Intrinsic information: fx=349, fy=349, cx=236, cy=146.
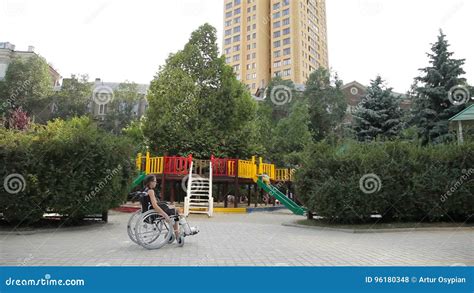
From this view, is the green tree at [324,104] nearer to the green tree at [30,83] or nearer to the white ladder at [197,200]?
the white ladder at [197,200]

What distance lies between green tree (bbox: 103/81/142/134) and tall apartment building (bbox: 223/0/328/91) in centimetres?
4044

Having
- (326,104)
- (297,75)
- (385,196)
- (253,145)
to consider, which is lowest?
(385,196)

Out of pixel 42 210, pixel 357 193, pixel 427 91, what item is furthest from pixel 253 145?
pixel 42 210

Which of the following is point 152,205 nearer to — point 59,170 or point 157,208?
point 157,208

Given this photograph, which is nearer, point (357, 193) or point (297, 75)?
point (357, 193)

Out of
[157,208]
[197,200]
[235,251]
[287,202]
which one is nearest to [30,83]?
[197,200]

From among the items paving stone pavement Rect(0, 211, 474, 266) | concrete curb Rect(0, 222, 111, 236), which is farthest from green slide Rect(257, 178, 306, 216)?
concrete curb Rect(0, 222, 111, 236)

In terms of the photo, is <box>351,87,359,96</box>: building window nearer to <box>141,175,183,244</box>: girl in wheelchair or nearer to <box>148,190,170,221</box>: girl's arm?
<box>141,175,183,244</box>: girl in wheelchair

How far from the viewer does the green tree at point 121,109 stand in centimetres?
4841

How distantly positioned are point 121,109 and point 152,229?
151 feet

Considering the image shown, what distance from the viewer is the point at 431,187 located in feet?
38.1

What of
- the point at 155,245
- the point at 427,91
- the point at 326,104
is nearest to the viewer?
the point at 155,245
